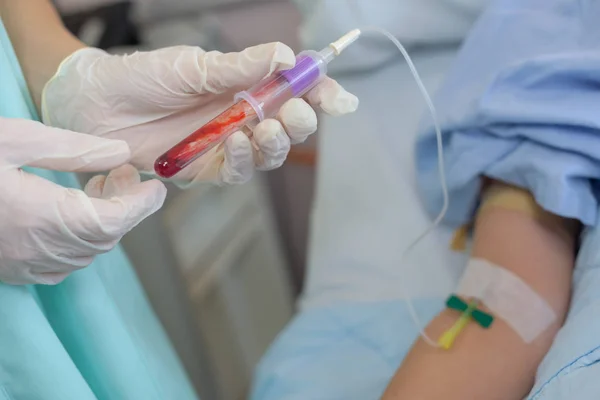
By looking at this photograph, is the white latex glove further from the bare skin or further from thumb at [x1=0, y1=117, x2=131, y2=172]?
the bare skin

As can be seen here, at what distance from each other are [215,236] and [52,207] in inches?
36.5

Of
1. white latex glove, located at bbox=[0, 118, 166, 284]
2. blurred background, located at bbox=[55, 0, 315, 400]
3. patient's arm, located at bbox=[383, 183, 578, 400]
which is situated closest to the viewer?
white latex glove, located at bbox=[0, 118, 166, 284]

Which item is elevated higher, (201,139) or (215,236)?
(201,139)

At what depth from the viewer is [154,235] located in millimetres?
1112

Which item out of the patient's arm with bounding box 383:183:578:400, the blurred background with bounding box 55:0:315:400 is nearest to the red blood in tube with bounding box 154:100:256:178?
the patient's arm with bounding box 383:183:578:400

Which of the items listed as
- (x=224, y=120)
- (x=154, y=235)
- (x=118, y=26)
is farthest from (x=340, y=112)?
(x=118, y=26)

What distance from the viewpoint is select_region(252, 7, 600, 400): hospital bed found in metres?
0.66

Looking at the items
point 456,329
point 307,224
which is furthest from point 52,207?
point 307,224

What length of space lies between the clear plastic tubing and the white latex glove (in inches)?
1.6

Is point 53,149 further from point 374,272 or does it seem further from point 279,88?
point 374,272

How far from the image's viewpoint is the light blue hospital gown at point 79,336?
542mm

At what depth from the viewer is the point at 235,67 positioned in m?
A: 0.57

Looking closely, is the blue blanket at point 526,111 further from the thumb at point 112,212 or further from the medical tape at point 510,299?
the thumb at point 112,212

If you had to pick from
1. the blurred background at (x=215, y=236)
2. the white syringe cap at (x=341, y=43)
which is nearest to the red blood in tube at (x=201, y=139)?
the white syringe cap at (x=341, y=43)
